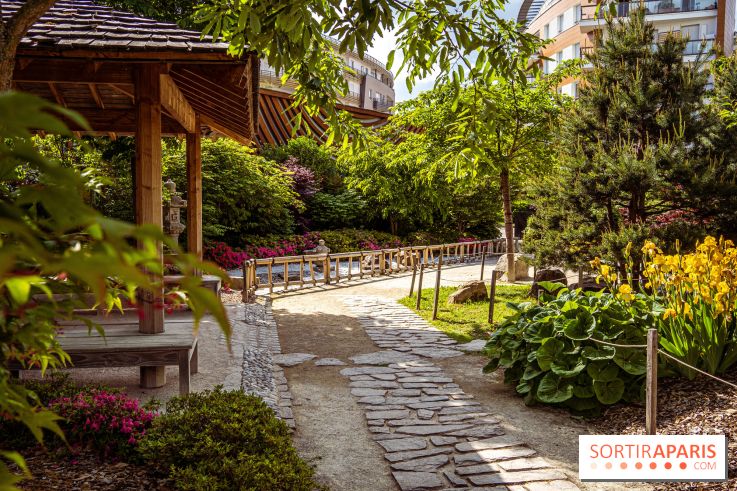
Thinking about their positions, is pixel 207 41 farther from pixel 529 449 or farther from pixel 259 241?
pixel 259 241

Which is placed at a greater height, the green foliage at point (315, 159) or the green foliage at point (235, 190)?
the green foliage at point (315, 159)

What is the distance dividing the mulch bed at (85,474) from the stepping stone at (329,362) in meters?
3.97

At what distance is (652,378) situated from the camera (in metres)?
4.11

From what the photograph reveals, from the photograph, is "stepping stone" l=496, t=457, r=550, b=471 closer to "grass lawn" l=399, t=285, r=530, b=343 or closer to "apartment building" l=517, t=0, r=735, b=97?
"grass lawn" l=399, t=285, r=530, b=343

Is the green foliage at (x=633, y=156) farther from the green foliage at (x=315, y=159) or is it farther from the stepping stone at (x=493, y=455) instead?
the green foliage at (x=315, y=159)

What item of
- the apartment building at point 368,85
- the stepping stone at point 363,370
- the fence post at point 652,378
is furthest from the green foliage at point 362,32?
the apartment building at point 368,85

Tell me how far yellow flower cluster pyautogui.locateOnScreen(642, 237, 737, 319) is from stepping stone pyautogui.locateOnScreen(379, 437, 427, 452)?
225 cm

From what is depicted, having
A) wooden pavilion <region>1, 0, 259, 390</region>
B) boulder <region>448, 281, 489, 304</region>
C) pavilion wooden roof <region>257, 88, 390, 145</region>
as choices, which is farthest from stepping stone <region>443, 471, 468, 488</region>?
pavilion wooden roof <region>257, 88, 390, 145</region>

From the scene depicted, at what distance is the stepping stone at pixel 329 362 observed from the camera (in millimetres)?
7302

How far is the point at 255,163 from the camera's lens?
A: 18594 mm

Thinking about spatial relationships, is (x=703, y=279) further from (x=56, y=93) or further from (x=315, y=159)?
(x=315, y=159)

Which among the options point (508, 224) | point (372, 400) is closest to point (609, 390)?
point (372, 400)

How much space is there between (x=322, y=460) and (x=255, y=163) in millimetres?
15231

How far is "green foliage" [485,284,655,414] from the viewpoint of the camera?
5.26 m
